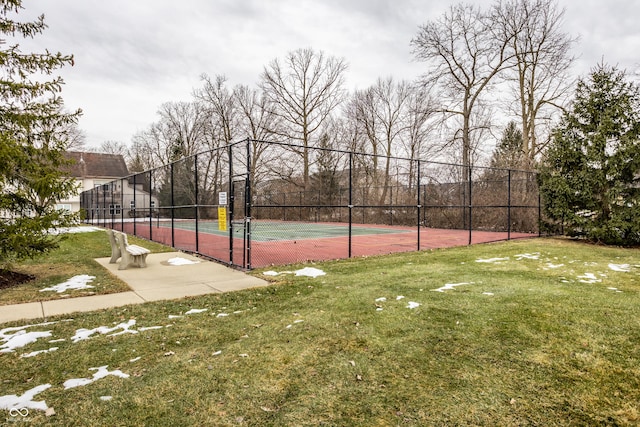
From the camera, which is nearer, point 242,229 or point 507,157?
point 242,229

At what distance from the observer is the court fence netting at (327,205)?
12031 mm

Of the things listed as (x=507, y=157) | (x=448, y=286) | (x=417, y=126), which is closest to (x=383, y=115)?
(x=417, y=126)

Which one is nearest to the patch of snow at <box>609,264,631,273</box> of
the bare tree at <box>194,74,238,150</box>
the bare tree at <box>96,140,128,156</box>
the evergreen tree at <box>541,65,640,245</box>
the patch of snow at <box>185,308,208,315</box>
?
the evergreen tree at <box>541,65,640,245</box>

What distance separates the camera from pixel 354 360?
2.98 meters

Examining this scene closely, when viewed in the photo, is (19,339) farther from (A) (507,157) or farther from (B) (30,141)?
(A) (507,157)

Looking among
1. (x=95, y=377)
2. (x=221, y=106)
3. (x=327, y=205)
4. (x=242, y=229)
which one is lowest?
(x=95, y=377)

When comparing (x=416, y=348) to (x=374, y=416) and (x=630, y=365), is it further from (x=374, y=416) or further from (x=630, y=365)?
(x=630, y=365)

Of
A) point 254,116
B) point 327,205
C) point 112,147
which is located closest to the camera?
point 327,205

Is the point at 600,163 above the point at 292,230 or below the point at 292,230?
above

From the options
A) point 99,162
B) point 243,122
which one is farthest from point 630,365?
point 99,162

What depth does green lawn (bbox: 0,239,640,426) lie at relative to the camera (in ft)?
7.38

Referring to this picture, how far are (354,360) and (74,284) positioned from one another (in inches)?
197

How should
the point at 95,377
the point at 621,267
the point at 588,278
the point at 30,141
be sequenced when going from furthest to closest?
the point at 621,267
the point at 30,141
the point at 588,278
the point at 95,377

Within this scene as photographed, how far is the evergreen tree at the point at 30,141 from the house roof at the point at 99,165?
1628 inches
